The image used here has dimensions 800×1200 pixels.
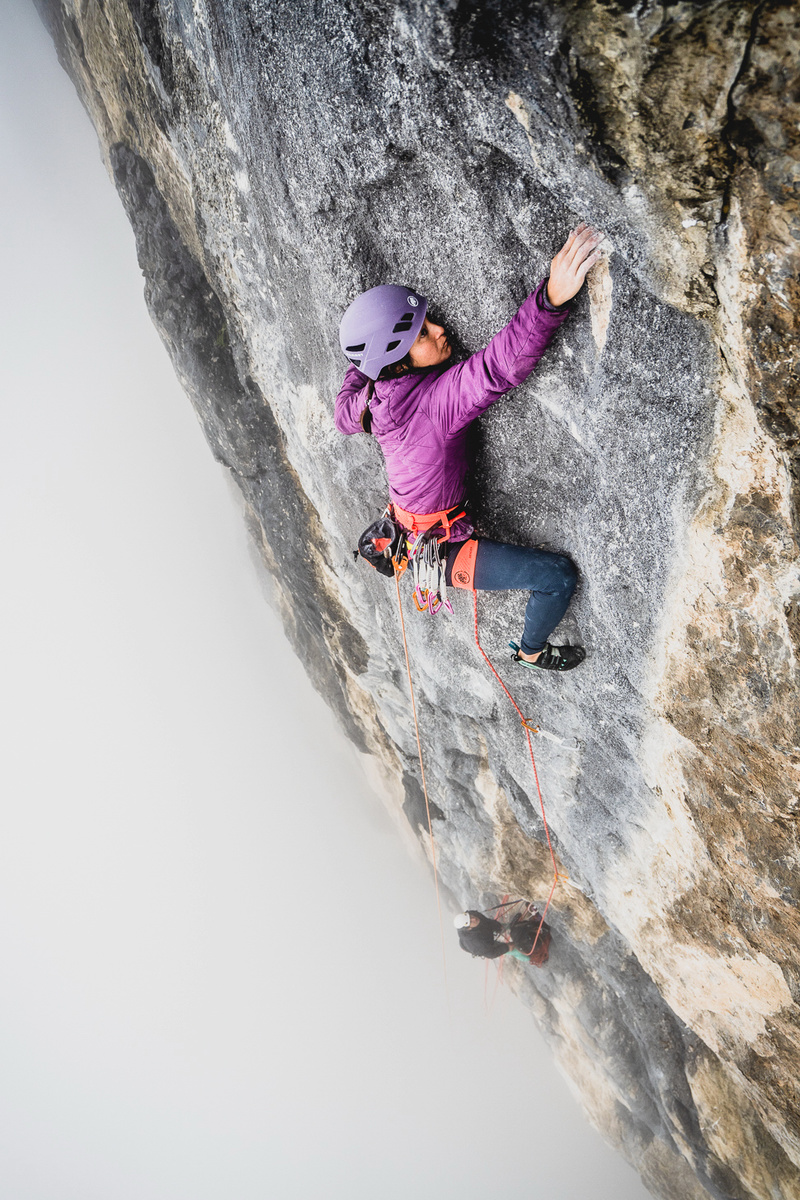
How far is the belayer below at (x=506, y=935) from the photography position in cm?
662

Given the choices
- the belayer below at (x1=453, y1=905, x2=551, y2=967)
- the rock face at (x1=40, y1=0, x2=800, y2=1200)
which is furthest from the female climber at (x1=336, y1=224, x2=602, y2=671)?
the belayer below at (x1=453, y1=905, x2=551, y2=967)

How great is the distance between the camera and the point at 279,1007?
573 inches

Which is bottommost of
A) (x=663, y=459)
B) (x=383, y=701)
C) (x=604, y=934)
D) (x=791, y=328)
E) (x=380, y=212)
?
(x=604, y=934)

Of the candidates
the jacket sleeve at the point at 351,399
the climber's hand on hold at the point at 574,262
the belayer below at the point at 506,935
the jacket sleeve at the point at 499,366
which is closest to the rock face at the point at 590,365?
the climber's hand on hold at the point at 574,262

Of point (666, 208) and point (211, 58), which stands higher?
point (211, 58)

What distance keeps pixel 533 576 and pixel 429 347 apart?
3.91 feet

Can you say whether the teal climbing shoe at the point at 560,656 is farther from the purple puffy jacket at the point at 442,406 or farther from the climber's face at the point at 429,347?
the climber's face at the point at 429,347

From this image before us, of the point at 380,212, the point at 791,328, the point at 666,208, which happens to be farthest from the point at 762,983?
the point at 380,212

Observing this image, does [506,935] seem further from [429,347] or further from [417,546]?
[429,347]

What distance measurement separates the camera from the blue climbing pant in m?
2.97

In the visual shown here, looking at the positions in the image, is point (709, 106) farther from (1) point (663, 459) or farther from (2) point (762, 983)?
(2) point (762, 983)

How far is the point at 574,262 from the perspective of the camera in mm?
2037

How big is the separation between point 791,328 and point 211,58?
342cm

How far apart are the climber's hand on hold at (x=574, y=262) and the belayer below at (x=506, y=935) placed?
6420 millimetres
